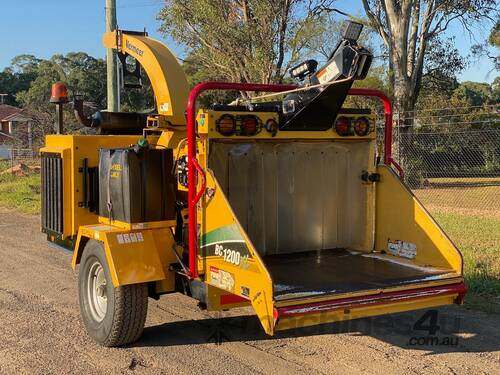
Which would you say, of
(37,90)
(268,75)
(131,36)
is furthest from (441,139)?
(37,90)

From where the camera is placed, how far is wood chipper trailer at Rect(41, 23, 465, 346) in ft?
14.4

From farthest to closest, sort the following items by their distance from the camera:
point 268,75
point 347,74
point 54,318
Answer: point 268,75, point 54,318, point 347,74

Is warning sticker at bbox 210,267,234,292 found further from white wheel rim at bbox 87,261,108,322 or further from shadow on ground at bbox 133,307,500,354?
white wheel rim at bbox 87,261,108,322

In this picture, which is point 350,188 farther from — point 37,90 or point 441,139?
point 37,90

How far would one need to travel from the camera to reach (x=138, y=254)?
4.92m

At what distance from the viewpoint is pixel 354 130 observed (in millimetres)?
5488

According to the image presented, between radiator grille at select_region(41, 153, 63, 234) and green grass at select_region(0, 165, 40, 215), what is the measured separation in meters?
7.97

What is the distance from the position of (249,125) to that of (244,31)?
17.0 meters

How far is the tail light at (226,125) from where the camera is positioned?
4.62 meters

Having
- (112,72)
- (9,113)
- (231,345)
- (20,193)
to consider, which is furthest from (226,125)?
(9,113)

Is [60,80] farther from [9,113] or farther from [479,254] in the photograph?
[479,254]

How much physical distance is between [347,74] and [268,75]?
17.0 metres

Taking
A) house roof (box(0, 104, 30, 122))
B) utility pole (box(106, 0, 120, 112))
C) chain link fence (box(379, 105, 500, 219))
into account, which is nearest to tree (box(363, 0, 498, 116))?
chain link fence (box(379, 105, 500, 219))

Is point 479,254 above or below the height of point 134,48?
below
